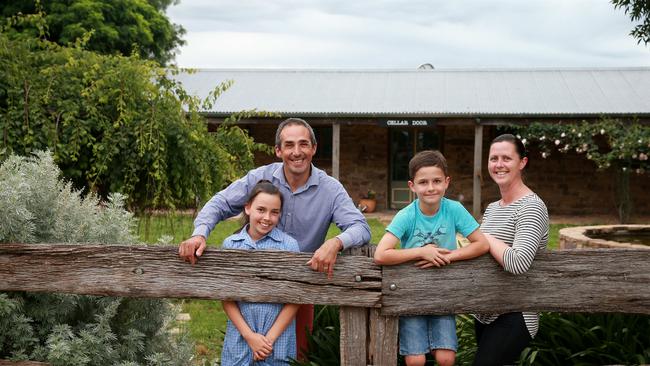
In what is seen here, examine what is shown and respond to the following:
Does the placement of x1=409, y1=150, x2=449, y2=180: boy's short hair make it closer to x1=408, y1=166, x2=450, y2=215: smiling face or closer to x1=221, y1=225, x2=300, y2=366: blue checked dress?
x1=408, y1=166, x2=450, y2=215: smiling face

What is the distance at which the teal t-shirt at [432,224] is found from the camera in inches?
120

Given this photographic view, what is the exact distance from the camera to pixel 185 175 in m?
6.36

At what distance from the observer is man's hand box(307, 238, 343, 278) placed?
2967 mm

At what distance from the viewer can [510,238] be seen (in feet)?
10.2

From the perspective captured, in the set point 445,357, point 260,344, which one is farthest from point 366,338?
point 260,344

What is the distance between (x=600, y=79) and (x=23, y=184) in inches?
753

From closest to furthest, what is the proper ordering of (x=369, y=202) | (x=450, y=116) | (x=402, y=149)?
(x=450, y=116)
(x=369, y=202)
(x=402, y=149)

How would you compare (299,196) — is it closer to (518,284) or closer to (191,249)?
(191,249)

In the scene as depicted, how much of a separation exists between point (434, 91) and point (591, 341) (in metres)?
16.0

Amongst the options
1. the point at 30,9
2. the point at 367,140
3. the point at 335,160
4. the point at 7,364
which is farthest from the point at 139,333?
the point at 30,9

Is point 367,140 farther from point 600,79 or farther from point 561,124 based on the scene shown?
point 600,79

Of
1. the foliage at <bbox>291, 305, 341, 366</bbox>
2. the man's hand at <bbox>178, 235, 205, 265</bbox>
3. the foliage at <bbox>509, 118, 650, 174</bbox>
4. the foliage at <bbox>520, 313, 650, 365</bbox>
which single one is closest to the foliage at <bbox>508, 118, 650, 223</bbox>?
the foliage at <bbox>509, 118, 650, 174</bbox>

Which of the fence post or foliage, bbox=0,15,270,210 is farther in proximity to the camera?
foliage, bbox=0,15,270,210

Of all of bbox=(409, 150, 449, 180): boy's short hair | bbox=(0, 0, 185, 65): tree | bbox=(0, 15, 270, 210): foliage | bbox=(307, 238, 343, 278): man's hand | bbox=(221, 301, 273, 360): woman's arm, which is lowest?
bbox=(221, 301, 273, 360): woman's arm
